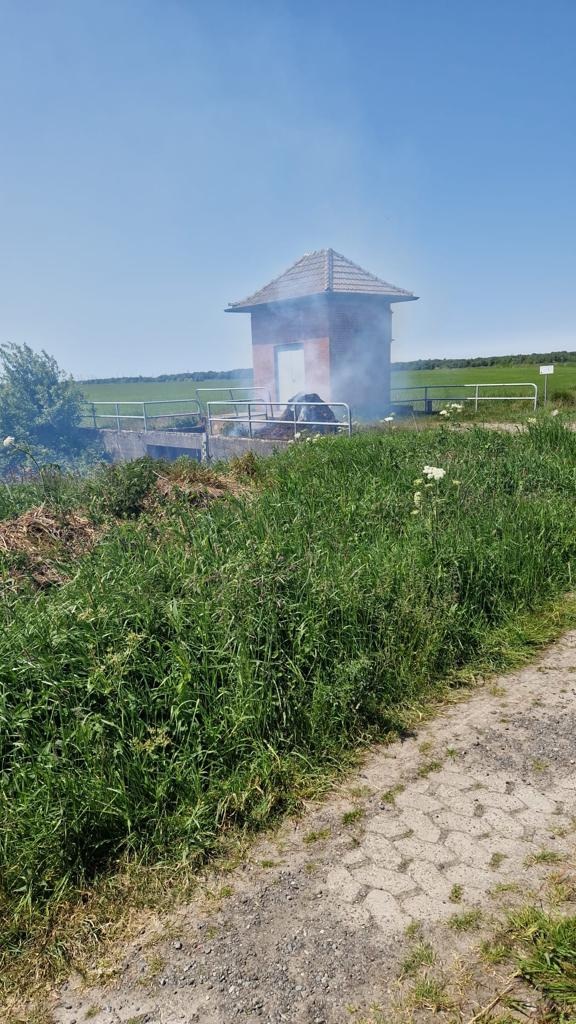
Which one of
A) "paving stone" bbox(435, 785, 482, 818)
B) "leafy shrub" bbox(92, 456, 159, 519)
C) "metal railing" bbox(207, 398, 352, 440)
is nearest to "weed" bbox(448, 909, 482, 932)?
"paving stone" bbox(435, 785, 482, 818)

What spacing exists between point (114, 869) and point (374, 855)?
0.97m

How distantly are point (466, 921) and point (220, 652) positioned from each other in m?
1.46

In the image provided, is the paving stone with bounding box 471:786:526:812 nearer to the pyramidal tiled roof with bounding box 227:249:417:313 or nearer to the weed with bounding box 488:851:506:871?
the weed with bounding box 488:851:506:871

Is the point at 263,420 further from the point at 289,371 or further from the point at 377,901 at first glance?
the point at 377,901

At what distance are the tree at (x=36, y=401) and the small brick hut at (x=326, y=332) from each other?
278 inches

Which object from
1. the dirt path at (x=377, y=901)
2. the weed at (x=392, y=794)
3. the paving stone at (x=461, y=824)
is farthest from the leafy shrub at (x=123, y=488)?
the paving stone at (x=461, y=824)

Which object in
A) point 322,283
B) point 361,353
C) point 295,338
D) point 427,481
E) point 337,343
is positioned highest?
point 322,283

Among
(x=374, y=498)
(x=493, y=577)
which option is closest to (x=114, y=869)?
(x=493, y=577)

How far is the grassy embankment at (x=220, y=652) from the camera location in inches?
94.5

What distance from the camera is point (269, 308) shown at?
21969mm

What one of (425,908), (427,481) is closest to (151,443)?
(427,481)

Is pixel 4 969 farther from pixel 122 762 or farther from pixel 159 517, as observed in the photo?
pixel 159 517

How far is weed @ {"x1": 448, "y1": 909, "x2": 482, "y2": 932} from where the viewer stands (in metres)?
1.97

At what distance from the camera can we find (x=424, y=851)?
234cm
